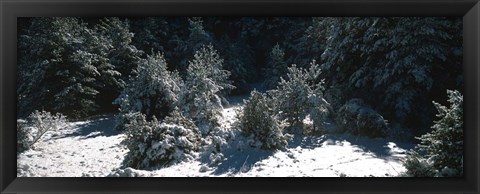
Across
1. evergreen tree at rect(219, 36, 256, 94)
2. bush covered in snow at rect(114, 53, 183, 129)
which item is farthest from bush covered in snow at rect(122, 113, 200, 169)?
evergreen tree at rect(219, 36, 256, 94)

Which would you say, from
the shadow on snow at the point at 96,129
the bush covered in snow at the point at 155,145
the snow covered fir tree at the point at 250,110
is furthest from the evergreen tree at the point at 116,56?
the bush covered in snow at the point at 155,145

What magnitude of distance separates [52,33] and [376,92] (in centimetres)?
676

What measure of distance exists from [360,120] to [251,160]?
234cm

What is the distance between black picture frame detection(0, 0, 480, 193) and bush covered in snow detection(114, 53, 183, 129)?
2827 millimetres

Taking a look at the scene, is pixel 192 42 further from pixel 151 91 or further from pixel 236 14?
pixel 236 14

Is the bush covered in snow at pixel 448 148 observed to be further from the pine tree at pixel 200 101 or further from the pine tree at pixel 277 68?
the pine tree at pixel 277 68

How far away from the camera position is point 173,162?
4.61 m

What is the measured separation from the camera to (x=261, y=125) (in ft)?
16.0

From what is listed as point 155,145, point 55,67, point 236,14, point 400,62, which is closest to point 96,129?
point 55,67

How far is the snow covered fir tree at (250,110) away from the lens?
4.54 meters

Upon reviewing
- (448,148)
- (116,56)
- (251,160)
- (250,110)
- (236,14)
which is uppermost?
(116,56)

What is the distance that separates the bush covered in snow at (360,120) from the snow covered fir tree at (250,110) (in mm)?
18
